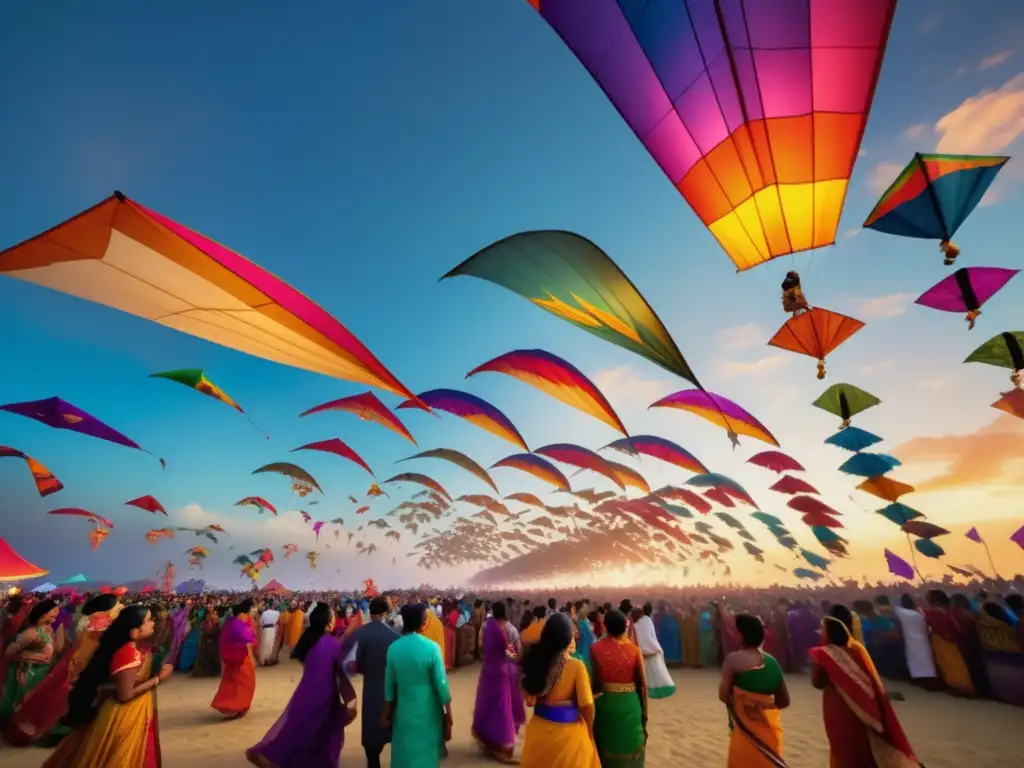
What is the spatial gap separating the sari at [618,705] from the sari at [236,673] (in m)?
6.07

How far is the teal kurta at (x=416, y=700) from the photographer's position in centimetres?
318

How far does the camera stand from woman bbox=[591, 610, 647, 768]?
327cm

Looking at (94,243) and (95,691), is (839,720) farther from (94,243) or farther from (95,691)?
(94,243)

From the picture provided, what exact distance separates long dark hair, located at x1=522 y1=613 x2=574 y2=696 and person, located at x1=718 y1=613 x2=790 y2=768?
1186 mm

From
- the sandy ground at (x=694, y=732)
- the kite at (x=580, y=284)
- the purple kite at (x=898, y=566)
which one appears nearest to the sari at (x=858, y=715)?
the sandy ground at (x=694, y=732)

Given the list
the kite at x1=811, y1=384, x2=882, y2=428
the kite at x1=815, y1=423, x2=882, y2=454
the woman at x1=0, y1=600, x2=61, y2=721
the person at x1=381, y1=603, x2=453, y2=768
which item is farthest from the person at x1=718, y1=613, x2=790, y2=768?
the kite at x1=815, y1=423, x2=882, y2=454

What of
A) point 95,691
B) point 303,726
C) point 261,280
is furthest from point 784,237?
point 95,691

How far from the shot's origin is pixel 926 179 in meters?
6.23

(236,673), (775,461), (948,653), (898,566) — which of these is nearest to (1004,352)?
(948,653)

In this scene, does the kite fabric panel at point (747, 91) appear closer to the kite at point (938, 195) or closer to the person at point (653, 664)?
the kite at point (938, 195)

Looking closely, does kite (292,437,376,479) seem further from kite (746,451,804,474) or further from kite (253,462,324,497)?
kite (746,451,804,474)

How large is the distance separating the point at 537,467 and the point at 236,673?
956 centimetres

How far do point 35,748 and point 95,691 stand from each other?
15.0 feet

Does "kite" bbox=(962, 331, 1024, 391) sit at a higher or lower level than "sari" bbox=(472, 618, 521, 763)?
higher
